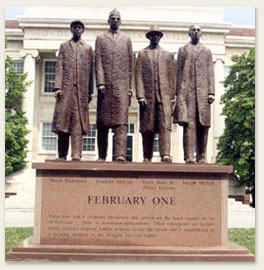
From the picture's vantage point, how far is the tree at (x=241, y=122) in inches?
896

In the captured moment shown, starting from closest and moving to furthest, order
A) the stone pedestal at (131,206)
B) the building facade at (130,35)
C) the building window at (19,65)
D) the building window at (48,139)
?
the stone pedestal at (131,206), the building facade at (130,35), the building window at (48,139), the building window at (19,65)

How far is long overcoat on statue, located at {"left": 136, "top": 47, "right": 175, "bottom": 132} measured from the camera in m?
8.95

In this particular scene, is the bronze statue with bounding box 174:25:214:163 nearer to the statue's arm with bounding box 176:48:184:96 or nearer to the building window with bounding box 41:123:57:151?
the statue's arm with bounding box 176:48:184:96

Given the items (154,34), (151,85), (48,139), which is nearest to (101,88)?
(151,85)

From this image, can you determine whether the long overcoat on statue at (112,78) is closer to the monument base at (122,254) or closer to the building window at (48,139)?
the monument base at (122,254)

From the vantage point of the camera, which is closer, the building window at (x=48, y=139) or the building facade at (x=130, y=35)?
the building facade at (x=130, y=35)

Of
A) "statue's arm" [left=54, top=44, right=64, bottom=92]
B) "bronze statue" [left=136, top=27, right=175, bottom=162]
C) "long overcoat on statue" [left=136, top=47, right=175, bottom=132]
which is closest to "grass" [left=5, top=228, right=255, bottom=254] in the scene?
"bronze statue" [left=136, top=27, right=175, bottom=162]

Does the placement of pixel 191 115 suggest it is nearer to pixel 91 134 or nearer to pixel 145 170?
pixel 145 170

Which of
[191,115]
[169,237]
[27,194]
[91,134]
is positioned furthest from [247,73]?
[169,237]

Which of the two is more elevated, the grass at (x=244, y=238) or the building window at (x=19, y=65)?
the building window at (x=19, y=65)

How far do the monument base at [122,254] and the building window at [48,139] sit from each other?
22207 millimetres

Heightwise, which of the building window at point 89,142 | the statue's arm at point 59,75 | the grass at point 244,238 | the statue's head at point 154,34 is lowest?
the grass at point 244,238

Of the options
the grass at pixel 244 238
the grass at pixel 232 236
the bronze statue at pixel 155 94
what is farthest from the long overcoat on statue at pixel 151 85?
the grass at pixel 232 236

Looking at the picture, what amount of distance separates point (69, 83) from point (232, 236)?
5.70 m
